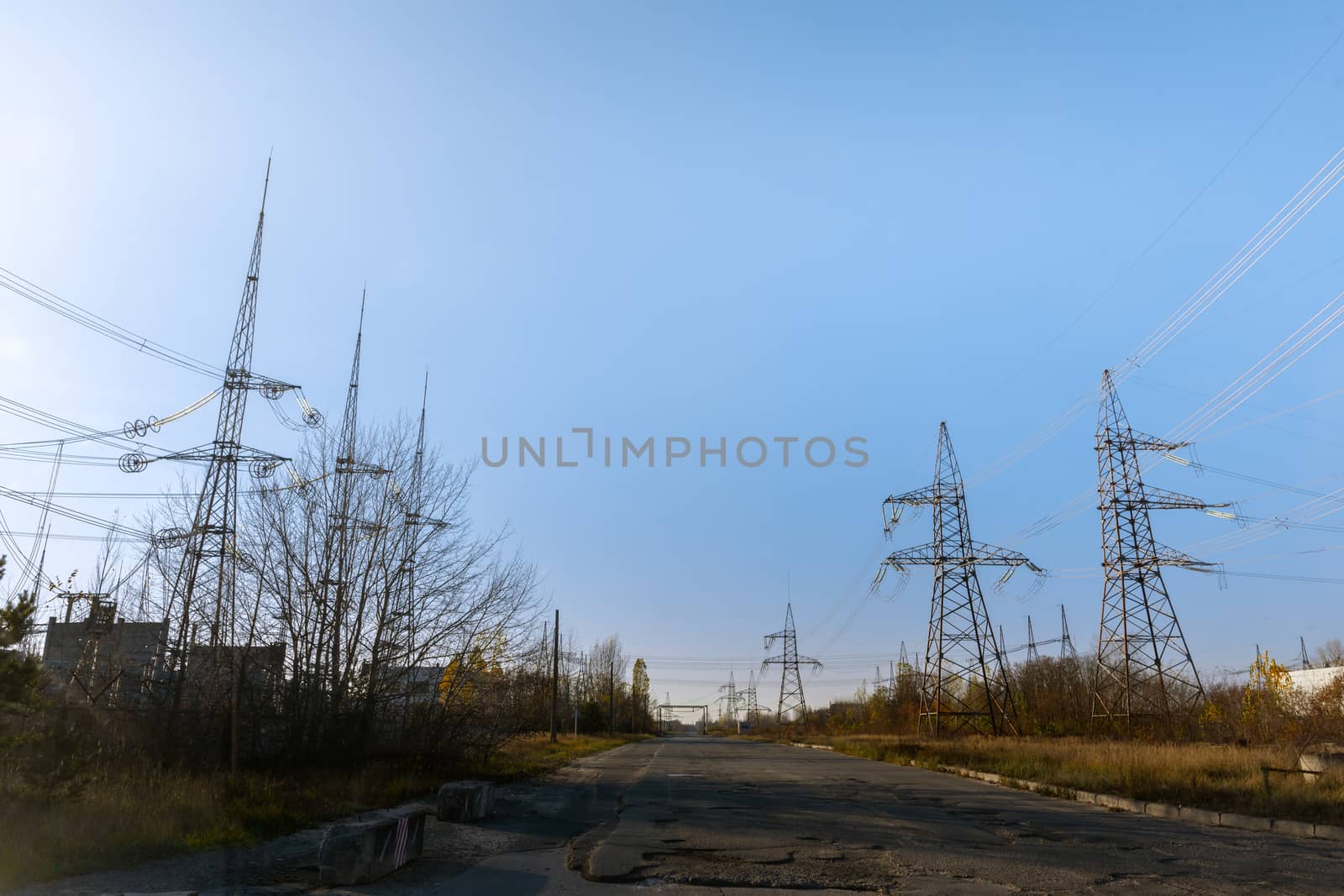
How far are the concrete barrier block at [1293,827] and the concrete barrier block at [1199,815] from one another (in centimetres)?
98

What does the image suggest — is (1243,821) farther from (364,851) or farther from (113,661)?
(113,661)

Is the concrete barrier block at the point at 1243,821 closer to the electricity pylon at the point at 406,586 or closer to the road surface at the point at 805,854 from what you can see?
the road surface at the point at 805,854

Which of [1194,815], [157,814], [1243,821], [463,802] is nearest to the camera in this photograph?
[157,814]

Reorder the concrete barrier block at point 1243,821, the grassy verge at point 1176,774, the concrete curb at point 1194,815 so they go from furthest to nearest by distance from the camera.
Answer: the grassy verge at point 1176,774 < the concrete barrier block at point 1243,821 < the concrete curb at point 1194,815

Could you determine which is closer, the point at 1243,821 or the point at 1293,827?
the point at 1293,827

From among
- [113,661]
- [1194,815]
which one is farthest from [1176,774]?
[113,661]

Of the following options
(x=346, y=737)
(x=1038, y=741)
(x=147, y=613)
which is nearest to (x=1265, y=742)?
(x=1038, y=741)

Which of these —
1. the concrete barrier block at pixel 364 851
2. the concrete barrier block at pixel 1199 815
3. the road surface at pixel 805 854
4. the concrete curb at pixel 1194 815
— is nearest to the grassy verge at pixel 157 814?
the road surface at pixel 805 854

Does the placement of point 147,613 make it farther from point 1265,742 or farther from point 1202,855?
point 1265,742

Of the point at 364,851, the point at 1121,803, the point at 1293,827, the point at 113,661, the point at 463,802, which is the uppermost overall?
the point at 113,661

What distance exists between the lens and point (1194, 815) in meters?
13.4

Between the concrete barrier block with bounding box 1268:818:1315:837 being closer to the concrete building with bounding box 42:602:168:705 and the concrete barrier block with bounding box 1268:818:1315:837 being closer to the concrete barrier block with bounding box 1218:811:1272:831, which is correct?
the concrete barrier block with bounding box 1218:811:1272:831

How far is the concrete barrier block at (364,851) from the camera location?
8078 millimetres

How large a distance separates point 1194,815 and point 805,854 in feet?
26.0
